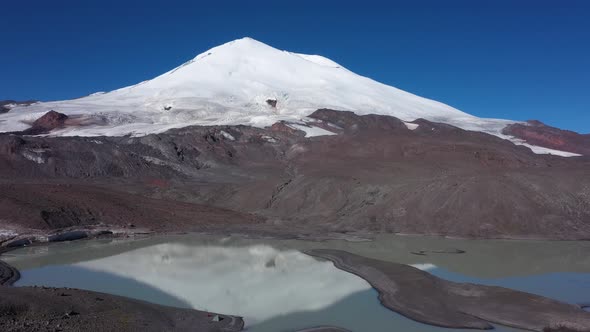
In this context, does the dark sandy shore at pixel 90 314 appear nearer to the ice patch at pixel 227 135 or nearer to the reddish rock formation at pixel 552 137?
the ice patch at pixel 227 135

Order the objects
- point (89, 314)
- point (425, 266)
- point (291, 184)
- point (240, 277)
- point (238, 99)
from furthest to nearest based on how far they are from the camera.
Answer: point (238, 99), point (291, 184), point (425, 266), point (240, 277), point (89, 314)

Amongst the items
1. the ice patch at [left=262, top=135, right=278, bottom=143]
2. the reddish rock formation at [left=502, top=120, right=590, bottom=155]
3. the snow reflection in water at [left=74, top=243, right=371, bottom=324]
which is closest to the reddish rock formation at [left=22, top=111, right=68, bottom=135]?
the ice patch at [left=262, top=135, right=278, bottom=143]

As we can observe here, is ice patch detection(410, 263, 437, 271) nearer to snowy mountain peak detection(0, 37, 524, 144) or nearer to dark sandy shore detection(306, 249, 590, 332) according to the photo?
dark sandy shore detection(306, 249, 590, 332)

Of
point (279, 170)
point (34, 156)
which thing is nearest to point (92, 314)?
point (279, 170)

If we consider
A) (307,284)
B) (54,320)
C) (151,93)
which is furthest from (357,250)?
(151,93)

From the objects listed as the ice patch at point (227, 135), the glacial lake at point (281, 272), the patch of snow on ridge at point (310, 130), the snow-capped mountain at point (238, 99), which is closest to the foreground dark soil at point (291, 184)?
the ice patch at point (227, 135)

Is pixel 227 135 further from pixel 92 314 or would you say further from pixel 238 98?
pixel 92 314

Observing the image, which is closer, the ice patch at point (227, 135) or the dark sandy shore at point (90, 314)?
the dark sandy shore at point (90, 314)
